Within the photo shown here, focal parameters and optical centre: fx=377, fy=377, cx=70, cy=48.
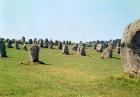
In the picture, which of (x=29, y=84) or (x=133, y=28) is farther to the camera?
(x=133, y=28)

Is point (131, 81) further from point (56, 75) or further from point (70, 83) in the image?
point (56, 75)

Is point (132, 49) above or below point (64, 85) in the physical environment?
above

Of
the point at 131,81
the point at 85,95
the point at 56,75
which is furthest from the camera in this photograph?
the point at 56,75

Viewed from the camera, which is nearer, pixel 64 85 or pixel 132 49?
pixel 64 85

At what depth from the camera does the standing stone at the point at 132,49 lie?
26.0 m

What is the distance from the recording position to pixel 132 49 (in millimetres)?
26516

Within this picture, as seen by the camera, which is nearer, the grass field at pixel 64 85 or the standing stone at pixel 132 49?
the grass field at pixel 64 85

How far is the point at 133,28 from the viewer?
2645 cm

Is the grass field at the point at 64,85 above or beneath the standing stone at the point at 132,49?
beneath

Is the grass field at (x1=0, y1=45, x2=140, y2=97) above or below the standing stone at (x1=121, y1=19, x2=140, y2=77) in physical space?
below

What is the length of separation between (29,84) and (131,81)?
687 centimetres

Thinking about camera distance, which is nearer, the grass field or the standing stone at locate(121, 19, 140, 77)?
the grass field

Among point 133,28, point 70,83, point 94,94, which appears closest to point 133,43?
point 133,28

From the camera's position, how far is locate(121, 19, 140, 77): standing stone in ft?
85.4
